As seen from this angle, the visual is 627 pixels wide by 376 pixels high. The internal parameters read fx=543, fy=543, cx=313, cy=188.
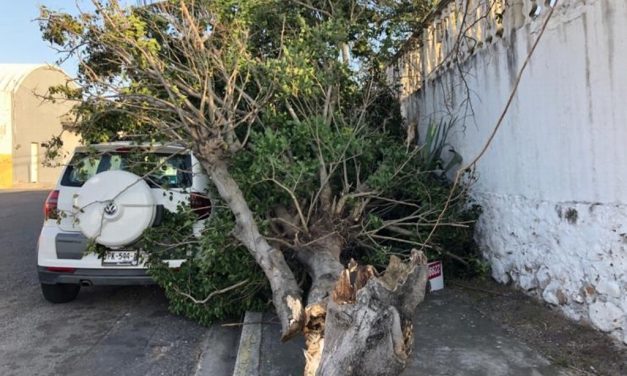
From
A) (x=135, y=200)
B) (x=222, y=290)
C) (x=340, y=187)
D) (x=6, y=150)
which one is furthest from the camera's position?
(x=6, y=150)

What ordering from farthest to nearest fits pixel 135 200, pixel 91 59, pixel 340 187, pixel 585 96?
1. pixel 91 59
2. pixel 340 187
3. pixel 135 200
4. pixel 585 96

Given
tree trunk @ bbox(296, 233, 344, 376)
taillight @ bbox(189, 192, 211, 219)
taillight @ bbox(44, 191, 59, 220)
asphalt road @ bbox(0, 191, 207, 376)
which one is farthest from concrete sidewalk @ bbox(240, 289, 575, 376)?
taillight @ bbox(44, 191, 59, 220)

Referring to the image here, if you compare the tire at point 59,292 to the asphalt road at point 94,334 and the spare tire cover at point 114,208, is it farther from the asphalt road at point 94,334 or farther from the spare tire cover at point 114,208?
the spare tire cover at point 114,208

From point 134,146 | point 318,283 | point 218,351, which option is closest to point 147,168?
point 134,146

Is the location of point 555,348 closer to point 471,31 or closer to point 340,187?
point 340,187

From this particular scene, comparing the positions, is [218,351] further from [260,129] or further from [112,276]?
[260,129]

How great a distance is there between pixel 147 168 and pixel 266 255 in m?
1.94

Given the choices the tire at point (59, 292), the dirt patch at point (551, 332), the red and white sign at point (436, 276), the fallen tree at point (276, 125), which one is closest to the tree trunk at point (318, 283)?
the fallen tree at point (276, 125)

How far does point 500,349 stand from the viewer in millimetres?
4121

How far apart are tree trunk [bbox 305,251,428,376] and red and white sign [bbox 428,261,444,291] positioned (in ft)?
8.18

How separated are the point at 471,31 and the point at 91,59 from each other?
186 inches

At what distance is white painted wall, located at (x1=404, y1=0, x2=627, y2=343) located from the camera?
3758 mm

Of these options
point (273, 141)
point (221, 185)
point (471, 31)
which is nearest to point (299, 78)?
point (273, 141)

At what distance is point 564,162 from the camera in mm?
4348
